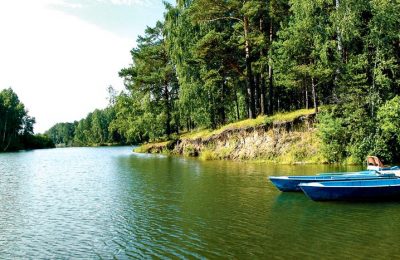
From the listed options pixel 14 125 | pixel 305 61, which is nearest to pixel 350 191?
pixel 305 61

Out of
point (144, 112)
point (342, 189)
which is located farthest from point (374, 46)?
point (144, 112)

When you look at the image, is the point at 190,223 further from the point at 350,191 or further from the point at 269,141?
the point at 269,141

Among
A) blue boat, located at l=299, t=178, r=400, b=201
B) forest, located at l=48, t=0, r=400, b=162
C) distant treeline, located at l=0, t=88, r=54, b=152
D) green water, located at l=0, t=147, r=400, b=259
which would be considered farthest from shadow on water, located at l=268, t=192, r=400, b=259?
distant treeline, located at l=0, t=88, r=54, b=152

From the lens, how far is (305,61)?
36.0m

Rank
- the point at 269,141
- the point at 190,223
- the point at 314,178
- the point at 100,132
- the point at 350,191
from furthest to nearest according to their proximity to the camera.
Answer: the point at 100,132 → the point at 269,141 → the point at 314,178 → the point at 350,191 → the point at 190,223

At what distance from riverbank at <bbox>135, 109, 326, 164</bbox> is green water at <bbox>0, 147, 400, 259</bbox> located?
36.7ft

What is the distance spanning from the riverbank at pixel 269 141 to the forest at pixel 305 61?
181 centimetres

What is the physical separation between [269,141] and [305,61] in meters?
8.48

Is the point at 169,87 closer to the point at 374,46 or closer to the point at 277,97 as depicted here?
the point at 277,97

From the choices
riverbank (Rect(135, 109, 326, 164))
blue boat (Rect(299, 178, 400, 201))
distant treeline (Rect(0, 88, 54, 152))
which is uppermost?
distant treeline (Rect(0, 88, 54, 152))

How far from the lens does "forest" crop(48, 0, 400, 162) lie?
31.1 m

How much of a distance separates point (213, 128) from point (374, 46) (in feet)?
75.1

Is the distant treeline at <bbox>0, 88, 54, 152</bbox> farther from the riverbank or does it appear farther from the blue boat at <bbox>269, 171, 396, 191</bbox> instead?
the blue boat at <bbox>269, 171, 396, 191</bbox>

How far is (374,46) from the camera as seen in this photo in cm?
3191
